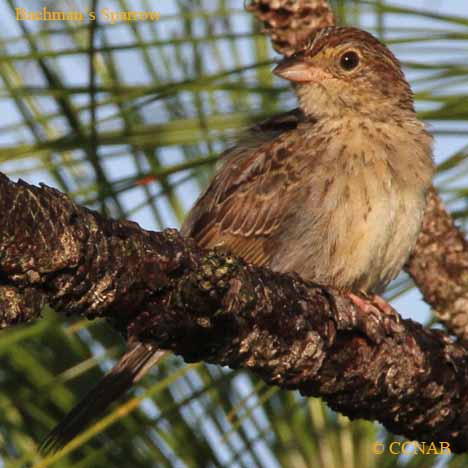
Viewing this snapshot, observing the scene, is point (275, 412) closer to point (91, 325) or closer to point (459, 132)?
point (91, 325)

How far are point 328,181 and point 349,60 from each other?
718mm

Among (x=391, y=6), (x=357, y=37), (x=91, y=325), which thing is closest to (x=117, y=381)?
(x=91, y=325)

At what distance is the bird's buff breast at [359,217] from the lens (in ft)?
12.5

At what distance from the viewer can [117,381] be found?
11.4ft

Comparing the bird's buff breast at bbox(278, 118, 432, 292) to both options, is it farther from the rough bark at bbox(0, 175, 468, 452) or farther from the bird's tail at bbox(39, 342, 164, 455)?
the bird's tail at bbox(39, 342, 164, 455)

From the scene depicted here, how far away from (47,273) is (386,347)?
4.30ft

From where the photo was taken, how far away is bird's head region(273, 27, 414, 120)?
4092 millimetres

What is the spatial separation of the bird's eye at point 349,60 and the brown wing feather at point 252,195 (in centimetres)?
29

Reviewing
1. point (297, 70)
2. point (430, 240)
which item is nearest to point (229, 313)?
point (430, 240)

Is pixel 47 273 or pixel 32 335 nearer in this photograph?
pixel 47 273

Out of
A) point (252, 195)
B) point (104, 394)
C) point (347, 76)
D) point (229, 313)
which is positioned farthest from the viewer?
point (347, 76)

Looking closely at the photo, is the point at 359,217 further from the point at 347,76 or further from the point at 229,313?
the point at 229,313

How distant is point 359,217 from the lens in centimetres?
383

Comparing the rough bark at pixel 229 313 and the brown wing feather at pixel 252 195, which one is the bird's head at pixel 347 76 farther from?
the rough bark at pixel 229 313
